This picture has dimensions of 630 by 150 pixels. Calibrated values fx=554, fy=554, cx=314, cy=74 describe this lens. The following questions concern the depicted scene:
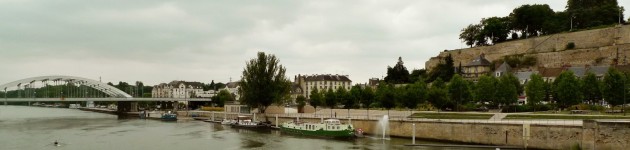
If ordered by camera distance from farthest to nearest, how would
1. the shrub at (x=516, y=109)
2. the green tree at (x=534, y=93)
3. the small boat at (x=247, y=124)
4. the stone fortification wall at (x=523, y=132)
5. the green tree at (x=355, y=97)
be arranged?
the green tree at (x=355, y=97) → the small boat at (x=247, y=124) → the green tree at (x=534, y=93) → the shrub at (x=516, y=109) → the stone fortification wall at (x=523, y=132)

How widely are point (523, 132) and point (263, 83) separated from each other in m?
30.7

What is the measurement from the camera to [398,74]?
86375 millimetres

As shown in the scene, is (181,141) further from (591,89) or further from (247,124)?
(591,89)

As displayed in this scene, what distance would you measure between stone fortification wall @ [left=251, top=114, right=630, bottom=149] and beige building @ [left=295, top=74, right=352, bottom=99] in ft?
257

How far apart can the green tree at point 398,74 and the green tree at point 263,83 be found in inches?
1227

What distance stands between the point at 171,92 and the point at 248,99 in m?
107

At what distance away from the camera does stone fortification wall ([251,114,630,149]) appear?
2694cm

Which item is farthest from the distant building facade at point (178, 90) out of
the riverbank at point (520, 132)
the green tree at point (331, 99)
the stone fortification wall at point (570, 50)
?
the riverbank at point (520, 132)

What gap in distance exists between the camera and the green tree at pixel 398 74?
85.2m

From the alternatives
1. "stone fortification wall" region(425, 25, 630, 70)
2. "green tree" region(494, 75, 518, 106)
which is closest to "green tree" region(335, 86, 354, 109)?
"green tree" region(494, 75, 518, 106)

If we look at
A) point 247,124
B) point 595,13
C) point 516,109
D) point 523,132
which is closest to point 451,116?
point 516,109

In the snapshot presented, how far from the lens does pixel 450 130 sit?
35.2 m

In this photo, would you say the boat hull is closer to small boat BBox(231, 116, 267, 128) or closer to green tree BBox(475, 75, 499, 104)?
small boat BBox(231, 116, 267, 128)

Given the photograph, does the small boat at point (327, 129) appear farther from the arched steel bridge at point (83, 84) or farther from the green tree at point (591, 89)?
the arched steel bridge at point (83, 84)
